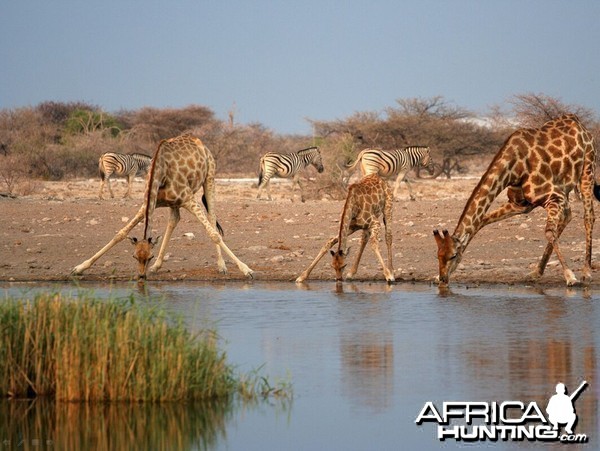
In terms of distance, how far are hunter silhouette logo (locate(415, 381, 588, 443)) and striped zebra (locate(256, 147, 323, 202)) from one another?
21004mm

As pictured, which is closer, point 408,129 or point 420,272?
point 420,272

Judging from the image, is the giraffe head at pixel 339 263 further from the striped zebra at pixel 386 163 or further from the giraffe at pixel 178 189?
the striped zebra at pixel 386 163

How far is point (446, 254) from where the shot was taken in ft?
39.8

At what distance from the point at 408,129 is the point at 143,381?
35.9 metres

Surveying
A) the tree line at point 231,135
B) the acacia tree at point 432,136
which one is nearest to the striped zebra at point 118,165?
the tree line at point 231,135

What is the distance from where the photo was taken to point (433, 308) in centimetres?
1095

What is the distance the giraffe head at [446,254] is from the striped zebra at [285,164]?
15.5 metres

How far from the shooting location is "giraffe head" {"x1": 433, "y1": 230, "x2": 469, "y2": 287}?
476 inches

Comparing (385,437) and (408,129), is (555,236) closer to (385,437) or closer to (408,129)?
(385,437)

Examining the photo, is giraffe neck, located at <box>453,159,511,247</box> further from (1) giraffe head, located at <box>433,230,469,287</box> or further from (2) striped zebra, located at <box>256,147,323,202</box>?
(2) striped zebra, located at <box>256,147,323,202</box>

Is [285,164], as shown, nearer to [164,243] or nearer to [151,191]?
[164,243]

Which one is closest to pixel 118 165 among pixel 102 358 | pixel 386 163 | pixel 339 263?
pixel 386 163

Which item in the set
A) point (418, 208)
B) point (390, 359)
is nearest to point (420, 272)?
point (390, 359)

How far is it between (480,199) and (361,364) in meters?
4.77
